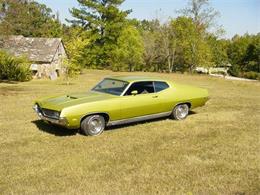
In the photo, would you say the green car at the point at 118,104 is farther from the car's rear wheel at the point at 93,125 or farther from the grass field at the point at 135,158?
the grass field at the point at 135,158

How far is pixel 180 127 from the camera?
9.98m

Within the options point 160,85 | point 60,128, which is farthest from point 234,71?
point 60,128

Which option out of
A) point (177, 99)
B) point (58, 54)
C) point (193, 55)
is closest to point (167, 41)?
point (193, 55)

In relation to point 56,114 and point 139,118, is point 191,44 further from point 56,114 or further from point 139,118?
point 56,114

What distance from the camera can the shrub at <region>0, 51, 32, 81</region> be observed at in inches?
1256

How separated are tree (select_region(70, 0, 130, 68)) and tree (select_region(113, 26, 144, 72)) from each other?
1.07m

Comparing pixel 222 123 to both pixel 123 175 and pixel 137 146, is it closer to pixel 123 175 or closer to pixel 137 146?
pixel 137 146

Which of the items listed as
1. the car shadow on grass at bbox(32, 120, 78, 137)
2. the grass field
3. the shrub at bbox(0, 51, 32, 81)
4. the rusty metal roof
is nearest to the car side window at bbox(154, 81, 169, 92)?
the grass field

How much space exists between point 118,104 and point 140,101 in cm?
76

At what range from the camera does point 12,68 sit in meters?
32.0

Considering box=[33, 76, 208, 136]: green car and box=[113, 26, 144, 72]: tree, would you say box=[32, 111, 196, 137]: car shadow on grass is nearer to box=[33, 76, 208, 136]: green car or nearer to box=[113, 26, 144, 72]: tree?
box=[33, 76, 208, 136]: green car

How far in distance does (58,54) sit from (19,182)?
3673 cm

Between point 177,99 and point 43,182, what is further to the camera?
point 177,99

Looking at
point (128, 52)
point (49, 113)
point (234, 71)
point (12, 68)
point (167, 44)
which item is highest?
point (167, 44)
